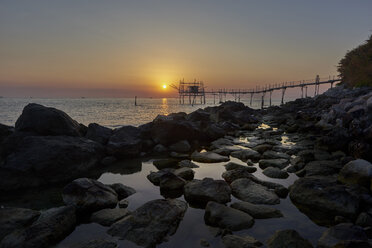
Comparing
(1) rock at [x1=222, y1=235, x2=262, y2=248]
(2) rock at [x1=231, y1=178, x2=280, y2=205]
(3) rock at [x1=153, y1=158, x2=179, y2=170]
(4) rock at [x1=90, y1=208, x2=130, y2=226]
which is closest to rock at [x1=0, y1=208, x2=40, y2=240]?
(4) rock at [x1=90, y1=208, x2=130, y2=226]

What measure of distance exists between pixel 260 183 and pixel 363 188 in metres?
2.40

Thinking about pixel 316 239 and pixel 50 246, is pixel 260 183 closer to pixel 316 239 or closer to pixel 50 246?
pixel 316 239

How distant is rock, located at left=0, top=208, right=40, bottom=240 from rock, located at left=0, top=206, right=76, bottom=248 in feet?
1.23

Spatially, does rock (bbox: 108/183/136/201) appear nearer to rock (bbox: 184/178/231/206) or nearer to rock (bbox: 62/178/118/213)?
rock (bbox: 62/178/118/213)

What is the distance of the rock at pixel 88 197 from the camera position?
15.6 feet

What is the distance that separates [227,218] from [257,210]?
2.72ft

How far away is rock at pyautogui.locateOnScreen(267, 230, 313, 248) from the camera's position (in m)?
3.38

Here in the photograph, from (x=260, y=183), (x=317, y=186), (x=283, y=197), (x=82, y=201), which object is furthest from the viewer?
(x=260, y=183)

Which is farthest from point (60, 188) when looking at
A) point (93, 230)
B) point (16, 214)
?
point (93, 230)

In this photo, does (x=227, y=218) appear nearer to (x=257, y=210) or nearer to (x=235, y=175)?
(x=257, y=210)

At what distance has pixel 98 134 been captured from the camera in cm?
1030

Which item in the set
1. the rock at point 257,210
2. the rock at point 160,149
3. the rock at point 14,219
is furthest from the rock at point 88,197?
the rock at point 160,149

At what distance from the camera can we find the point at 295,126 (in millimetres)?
16812

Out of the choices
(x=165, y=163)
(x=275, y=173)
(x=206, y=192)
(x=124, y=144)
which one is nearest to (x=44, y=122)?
(x=124, y=144)
